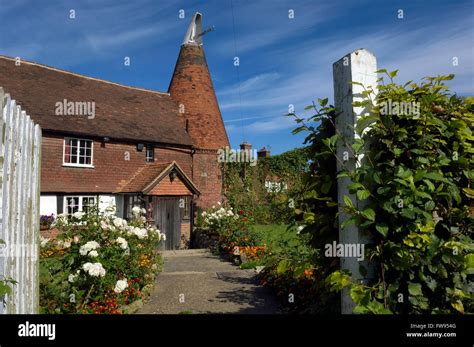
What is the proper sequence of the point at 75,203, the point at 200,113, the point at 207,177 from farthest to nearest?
the point at 200,113 → the point at 207,177 → the point at 75,203

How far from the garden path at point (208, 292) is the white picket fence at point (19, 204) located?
266 centimetres

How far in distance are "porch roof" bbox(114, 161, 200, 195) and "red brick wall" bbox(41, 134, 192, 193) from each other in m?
0.38

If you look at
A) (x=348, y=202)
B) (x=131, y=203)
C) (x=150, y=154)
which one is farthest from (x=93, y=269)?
(x=150, y=154)

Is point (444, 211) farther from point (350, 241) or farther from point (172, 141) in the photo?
point (172, 141)

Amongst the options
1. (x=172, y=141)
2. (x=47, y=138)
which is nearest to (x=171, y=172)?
(x=172, y=141)

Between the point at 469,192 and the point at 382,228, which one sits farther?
the point at 469,192

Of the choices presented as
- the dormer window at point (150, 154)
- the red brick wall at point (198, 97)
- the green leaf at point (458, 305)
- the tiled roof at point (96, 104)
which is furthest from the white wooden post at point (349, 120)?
the red brick wall at point (198, 97)

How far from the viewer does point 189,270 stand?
32.2 ft

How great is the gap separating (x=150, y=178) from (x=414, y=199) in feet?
48.6

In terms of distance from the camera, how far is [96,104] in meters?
17.9

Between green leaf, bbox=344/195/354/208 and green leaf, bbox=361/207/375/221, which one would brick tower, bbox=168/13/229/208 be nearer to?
green leaf, bbox=344/195/354/208

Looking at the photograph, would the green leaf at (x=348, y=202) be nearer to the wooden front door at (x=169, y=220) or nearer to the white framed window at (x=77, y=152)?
the wooden front door at (x=169, y=220)

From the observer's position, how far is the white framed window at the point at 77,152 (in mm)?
15359

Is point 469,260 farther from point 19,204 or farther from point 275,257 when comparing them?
point 19,204
